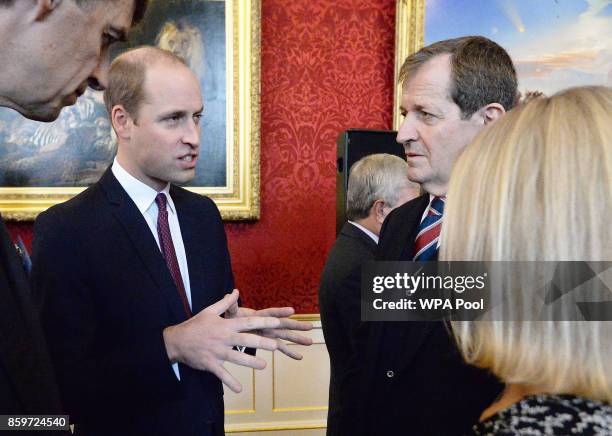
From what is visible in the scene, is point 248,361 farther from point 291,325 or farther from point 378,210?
point 378,210

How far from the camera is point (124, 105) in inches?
69.7

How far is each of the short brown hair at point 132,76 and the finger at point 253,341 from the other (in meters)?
0.87

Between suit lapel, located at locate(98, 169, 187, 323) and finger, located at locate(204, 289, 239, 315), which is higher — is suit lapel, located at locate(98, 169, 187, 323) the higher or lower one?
the higher one

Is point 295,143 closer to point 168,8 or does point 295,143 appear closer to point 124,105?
point 168,8

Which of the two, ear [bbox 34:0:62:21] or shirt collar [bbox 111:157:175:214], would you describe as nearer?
ear [bbox 34:0:62:21]

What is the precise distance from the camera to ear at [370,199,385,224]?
2482 millimetres

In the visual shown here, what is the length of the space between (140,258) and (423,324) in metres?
0.87

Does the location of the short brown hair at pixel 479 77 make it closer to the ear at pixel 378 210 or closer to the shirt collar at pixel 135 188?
the ear at pixel 378 210

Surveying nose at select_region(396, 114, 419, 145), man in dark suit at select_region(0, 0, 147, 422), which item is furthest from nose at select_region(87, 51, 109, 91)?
nose at select_region(396, 114, 419, 145)

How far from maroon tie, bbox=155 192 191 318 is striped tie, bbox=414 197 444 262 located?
76cm

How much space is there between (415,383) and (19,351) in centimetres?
104

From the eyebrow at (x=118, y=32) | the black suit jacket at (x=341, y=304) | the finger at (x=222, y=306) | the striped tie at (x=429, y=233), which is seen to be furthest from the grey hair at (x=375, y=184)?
the eyebrow at (x=118, y=32)

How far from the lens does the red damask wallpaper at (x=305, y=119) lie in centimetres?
338

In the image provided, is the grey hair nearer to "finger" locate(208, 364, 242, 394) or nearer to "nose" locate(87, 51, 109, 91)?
"finger" locate(208, 364, 242, 394)
